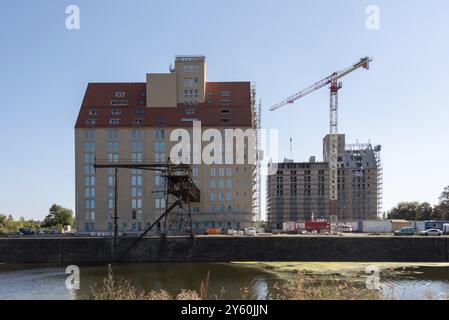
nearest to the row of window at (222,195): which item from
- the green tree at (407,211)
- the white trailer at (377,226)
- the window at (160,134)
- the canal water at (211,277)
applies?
the window at (160,134)

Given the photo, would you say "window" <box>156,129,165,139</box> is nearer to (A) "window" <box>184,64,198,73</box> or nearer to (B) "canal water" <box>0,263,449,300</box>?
(A) "window" <box>184,64,198,73</box>

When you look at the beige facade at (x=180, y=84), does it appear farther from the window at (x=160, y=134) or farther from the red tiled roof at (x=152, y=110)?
the window at (x=160, y=134)

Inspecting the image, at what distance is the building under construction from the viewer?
151250 mm

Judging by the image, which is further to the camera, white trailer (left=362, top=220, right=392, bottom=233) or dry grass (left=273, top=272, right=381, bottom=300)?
white trailer (left=362, top=220, right=392, bottom=233)

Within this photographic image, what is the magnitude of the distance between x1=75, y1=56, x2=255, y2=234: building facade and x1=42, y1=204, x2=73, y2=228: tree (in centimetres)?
3190

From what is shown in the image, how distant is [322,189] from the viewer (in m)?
153

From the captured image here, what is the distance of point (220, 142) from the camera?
92250 mm

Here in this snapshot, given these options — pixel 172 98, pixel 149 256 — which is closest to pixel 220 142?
pixel 172 98

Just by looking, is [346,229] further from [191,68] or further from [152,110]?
[152,110]

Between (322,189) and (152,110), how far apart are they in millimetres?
78368

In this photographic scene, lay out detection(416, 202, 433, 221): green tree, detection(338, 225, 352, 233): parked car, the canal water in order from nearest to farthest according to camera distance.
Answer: the canal water → detection(338, 225, 352, 233): parked car → detection(416, 202, 433, 221): green tree

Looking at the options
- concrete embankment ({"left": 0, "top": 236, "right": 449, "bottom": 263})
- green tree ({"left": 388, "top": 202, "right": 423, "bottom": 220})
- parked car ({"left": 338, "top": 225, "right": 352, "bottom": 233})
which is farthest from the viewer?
green tree ({"left": 388, "top": 202, "right": 423, "bottom": 220})

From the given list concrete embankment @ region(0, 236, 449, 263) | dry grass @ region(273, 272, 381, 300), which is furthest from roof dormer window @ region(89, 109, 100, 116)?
dry grass @ region(273, 272, 381, 300)

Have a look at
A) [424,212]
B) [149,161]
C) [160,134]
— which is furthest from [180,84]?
[424,212]
